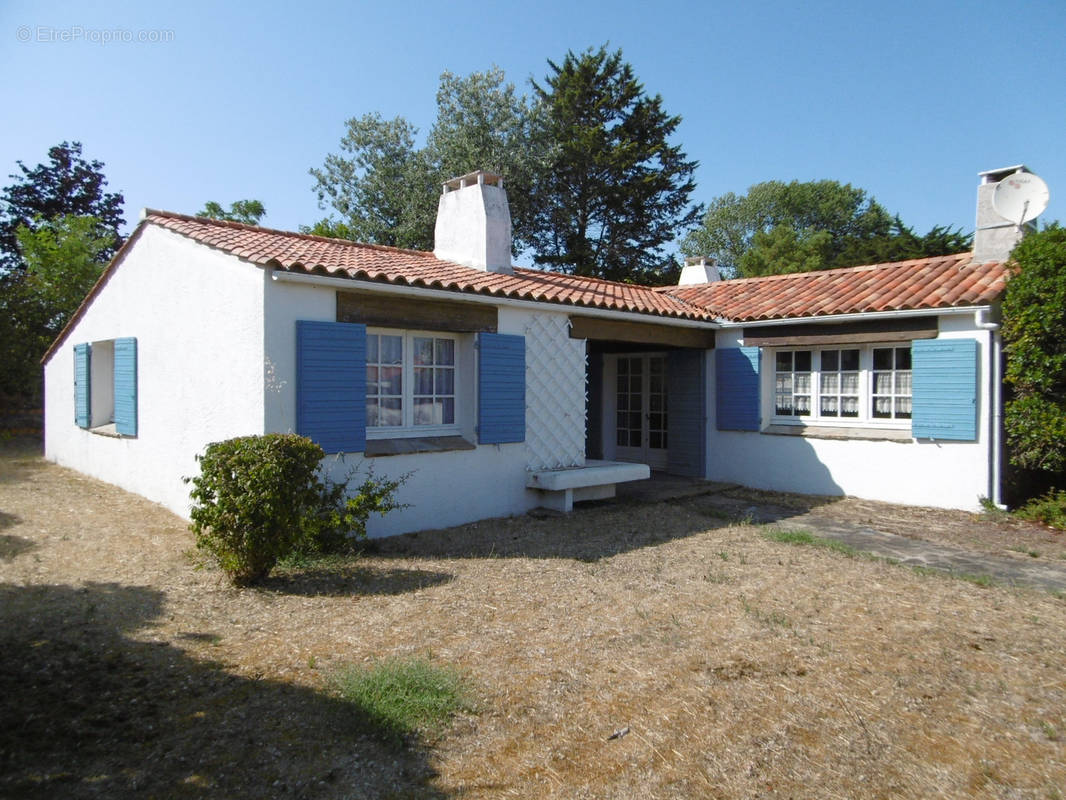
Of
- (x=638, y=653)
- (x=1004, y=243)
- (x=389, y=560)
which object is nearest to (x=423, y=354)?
(x=389, y=560)

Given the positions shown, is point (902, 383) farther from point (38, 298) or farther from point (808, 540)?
point (38, 298)

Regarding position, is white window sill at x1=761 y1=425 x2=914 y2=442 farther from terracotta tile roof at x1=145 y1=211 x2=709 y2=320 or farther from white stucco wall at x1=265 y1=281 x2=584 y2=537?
white stucco wall at x1=265 y1=281 x2=584 y2=537

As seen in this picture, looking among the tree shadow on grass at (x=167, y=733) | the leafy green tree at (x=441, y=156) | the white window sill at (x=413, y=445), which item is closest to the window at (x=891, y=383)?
the white window sill at (x=413, y=445)

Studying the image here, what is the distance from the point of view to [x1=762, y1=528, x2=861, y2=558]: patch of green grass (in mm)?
6969

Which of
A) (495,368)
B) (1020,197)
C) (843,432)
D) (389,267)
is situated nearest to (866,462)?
(843,432)

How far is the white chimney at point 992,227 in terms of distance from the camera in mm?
9805

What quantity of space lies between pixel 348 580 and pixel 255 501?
3.43 ft

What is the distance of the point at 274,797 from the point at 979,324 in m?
9.26

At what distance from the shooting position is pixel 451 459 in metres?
7.86

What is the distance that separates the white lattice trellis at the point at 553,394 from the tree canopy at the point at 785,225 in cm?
2842

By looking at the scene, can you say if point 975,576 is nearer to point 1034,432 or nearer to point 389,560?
point 1034,432

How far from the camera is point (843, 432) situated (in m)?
10.2

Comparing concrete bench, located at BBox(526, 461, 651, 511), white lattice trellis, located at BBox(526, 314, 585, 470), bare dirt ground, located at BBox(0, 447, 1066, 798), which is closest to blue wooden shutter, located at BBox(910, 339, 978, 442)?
bare dirt ground, located at BBox(0, 447, 1066, 798)

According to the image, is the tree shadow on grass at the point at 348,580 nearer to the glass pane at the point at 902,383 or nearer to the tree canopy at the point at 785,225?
the glass pane at the point at 902,383
